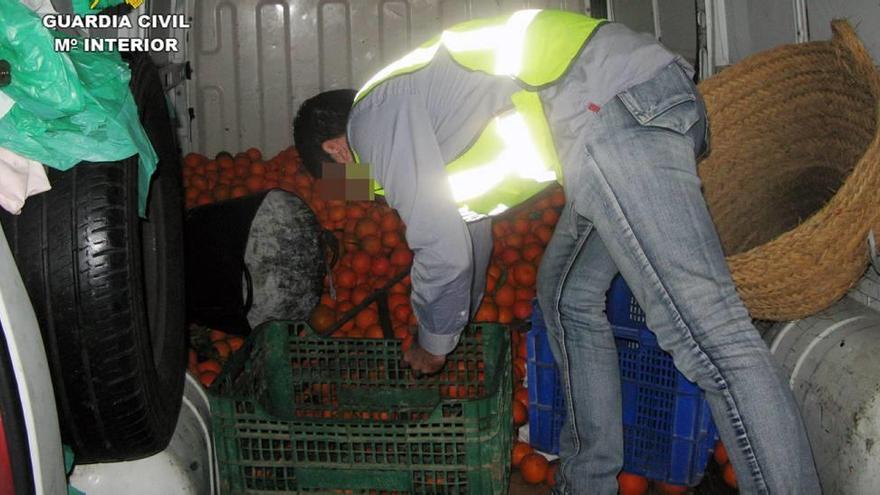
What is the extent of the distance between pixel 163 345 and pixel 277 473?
2.03ft

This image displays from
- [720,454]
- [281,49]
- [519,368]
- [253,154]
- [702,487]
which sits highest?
[281,49]

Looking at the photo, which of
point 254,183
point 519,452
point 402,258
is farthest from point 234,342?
point 519,452

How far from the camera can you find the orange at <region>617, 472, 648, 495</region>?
277cm

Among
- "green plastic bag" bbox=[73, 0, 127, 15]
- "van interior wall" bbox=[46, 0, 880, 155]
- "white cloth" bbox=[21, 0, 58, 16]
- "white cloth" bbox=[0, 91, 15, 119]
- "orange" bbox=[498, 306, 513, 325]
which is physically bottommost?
"orange" bbox=[498, 306, 513, 325]

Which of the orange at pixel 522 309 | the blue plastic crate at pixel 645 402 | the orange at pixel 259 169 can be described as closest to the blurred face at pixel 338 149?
the blue plastic crate at pixel 645 402

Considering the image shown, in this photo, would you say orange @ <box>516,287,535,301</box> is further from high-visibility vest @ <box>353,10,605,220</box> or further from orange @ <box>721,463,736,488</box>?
high-visibility vest @ <box>353,10,605,220</box>

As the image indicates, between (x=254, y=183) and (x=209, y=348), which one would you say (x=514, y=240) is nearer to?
(x=254, y=183)

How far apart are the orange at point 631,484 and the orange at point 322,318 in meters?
1.64

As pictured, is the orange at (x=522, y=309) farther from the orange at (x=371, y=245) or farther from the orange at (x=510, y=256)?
the orange at (x=371, y=245)

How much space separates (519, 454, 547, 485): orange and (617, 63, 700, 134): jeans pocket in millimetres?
1399

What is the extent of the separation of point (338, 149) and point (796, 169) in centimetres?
183

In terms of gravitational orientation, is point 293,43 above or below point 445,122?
above

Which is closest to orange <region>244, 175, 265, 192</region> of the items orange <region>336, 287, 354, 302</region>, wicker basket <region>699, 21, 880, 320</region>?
orange <region>336, 287, 354, 302</region>

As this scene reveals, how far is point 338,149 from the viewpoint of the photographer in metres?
2.25
